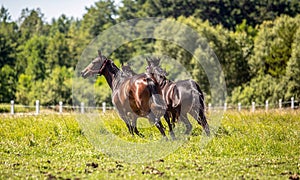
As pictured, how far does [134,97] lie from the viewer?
14.8 metres

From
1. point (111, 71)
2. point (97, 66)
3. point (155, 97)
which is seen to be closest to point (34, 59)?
point (97, 66)

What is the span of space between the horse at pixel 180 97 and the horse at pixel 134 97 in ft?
2.45

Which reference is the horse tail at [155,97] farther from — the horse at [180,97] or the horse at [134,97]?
the horse at [180,97]

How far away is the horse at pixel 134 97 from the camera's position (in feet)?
47.4

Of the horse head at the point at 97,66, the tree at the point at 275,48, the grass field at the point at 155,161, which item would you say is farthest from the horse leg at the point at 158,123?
the tree at the point at 275,48

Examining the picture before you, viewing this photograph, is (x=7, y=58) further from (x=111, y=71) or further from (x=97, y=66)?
(x=111, y=71)

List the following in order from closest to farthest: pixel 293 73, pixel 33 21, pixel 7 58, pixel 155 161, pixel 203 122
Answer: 1. pixel 155 161
2. pixel 203 122
3. pixel 293 73
4. pixel 7 58
5. pixel 33 21

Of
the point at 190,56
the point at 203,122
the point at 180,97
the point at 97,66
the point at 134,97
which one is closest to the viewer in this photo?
the point at 134,97

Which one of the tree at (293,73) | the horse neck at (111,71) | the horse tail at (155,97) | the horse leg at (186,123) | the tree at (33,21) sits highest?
the tree at (33,21)

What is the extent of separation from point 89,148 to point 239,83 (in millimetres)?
41603

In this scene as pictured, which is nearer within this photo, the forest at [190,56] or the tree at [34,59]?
the forest at [190,56]

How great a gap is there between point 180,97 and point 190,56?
118 feet

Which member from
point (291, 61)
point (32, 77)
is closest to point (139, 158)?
point (291, 61)

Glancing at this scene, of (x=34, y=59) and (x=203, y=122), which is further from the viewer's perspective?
(x=34, y=59)
